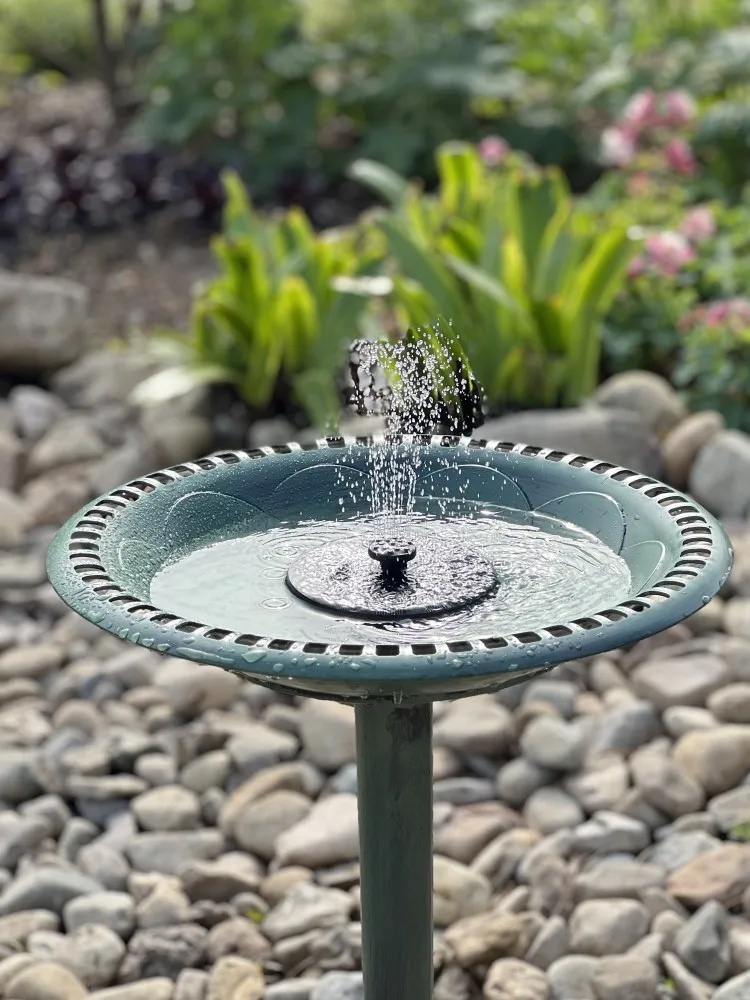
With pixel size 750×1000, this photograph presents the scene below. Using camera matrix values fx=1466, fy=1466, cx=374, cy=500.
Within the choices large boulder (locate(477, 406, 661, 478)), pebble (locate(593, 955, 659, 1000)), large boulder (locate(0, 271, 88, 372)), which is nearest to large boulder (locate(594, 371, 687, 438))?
large boulder (locate(477, 406, 661, 478))

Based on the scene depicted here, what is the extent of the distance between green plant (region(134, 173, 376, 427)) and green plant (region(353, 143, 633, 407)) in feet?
0.79

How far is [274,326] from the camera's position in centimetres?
485

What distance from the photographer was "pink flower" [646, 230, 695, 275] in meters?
4.98

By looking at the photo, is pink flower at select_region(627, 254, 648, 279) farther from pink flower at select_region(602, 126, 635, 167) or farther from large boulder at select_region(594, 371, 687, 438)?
pink flower at select_region(602, 126, 635, 167)


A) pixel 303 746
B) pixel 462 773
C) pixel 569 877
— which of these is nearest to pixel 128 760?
pixel 303 746

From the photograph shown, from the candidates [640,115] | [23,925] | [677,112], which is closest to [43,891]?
[23,925]

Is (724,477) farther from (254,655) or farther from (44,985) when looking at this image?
(254,655)

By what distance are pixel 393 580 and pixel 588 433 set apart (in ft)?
7.71

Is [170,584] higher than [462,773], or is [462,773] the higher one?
[170,584]

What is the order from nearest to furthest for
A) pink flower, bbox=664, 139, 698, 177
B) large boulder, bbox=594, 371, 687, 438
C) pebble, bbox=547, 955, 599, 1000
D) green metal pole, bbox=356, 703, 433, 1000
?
green metal pole, bbox=356, 703, 433, 1000 < pebble, bbox=547, 955, 599, 1000 < large boulder, bbox=594, 371, 687, 438 < pink flower, bbox=664, 139, 698, 177

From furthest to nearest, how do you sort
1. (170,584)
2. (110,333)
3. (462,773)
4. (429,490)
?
(110,333) < (462,773) < (429,490) < (170,584)

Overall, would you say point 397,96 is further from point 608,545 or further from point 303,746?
point 608,545

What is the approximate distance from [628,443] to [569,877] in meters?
1.78

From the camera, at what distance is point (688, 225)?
5.25 m
